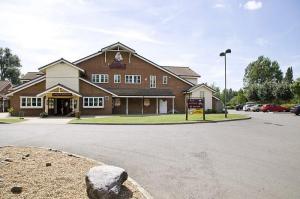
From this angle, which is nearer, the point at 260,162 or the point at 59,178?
the point at 59,178

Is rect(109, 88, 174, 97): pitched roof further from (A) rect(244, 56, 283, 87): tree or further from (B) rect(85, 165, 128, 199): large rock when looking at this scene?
(A) rect(244, 56, 283, 87): tree

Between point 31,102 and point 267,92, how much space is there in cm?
5378

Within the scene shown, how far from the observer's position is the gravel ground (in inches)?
221

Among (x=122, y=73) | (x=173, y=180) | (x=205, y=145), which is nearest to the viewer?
(x=173, y=180)

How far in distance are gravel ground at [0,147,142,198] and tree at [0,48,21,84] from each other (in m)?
105

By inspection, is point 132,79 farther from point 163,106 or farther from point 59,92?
point 59,92

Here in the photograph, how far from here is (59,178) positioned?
21.2 feet

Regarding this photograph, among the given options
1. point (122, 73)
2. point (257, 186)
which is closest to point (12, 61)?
point (122, 73)

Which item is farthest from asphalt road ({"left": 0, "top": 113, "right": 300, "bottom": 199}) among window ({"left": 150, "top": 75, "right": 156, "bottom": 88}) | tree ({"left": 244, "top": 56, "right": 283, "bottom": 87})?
tree ({"left": 244, "top": 56, "right": 283, "bottom": 87})

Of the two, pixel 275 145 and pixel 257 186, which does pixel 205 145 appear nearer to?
pixel 275 145

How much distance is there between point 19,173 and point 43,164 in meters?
1.07

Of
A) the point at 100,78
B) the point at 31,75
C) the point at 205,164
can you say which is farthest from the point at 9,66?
the point at 205,164

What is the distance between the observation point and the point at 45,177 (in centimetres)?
650

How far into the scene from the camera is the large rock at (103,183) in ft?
17.6
